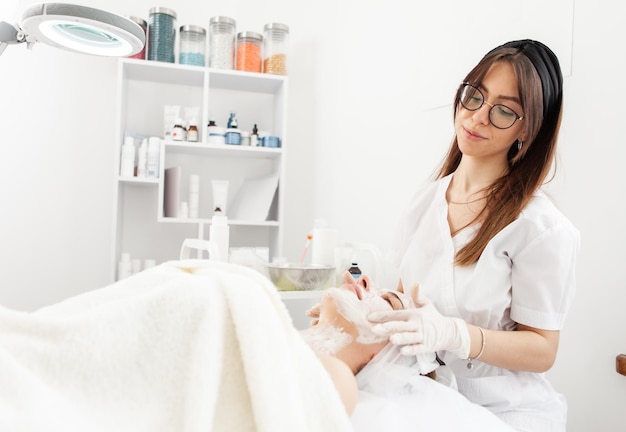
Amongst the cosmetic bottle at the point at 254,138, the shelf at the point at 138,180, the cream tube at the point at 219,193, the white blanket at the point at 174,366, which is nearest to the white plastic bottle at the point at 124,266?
the shelf at the point at 138,180

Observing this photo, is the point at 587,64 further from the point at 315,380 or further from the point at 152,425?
the point at 152,425

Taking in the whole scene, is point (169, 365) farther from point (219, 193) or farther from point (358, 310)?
point (219, 193)

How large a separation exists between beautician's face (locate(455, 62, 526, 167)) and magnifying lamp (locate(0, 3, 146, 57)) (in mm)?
766

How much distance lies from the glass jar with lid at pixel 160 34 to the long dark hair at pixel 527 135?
5.06 feet

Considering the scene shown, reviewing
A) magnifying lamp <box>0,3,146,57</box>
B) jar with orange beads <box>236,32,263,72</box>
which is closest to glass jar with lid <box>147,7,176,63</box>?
jar with orange beads <box>236,32,263,72</box>

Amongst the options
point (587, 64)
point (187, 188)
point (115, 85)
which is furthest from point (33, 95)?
point (587, 64)

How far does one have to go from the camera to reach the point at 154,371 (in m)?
0.51

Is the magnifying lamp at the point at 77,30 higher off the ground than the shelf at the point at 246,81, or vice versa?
the shelf at the point at 246,81

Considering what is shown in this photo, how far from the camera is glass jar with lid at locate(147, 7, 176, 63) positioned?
7.15 feet

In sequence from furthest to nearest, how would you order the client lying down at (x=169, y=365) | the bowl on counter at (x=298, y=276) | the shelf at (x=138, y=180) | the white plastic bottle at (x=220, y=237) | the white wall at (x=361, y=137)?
the shelf at (x=138, y=180)
the white plastic bottle at (x=220, y=237)
the bowl on counter at (x=298, y=276)
the white wall at (x=361, y=137)
the client lying down at (x=169, y=365)

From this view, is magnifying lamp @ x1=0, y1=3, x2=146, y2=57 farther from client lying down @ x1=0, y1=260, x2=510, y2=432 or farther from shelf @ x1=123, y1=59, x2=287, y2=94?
shelf @ x1=123, y1=59, x2=287, y2=94

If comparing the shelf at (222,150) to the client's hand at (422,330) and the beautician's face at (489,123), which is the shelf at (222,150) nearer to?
the beautician's face at (489,123)

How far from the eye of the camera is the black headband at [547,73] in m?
1.02

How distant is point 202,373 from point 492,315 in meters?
0.70
